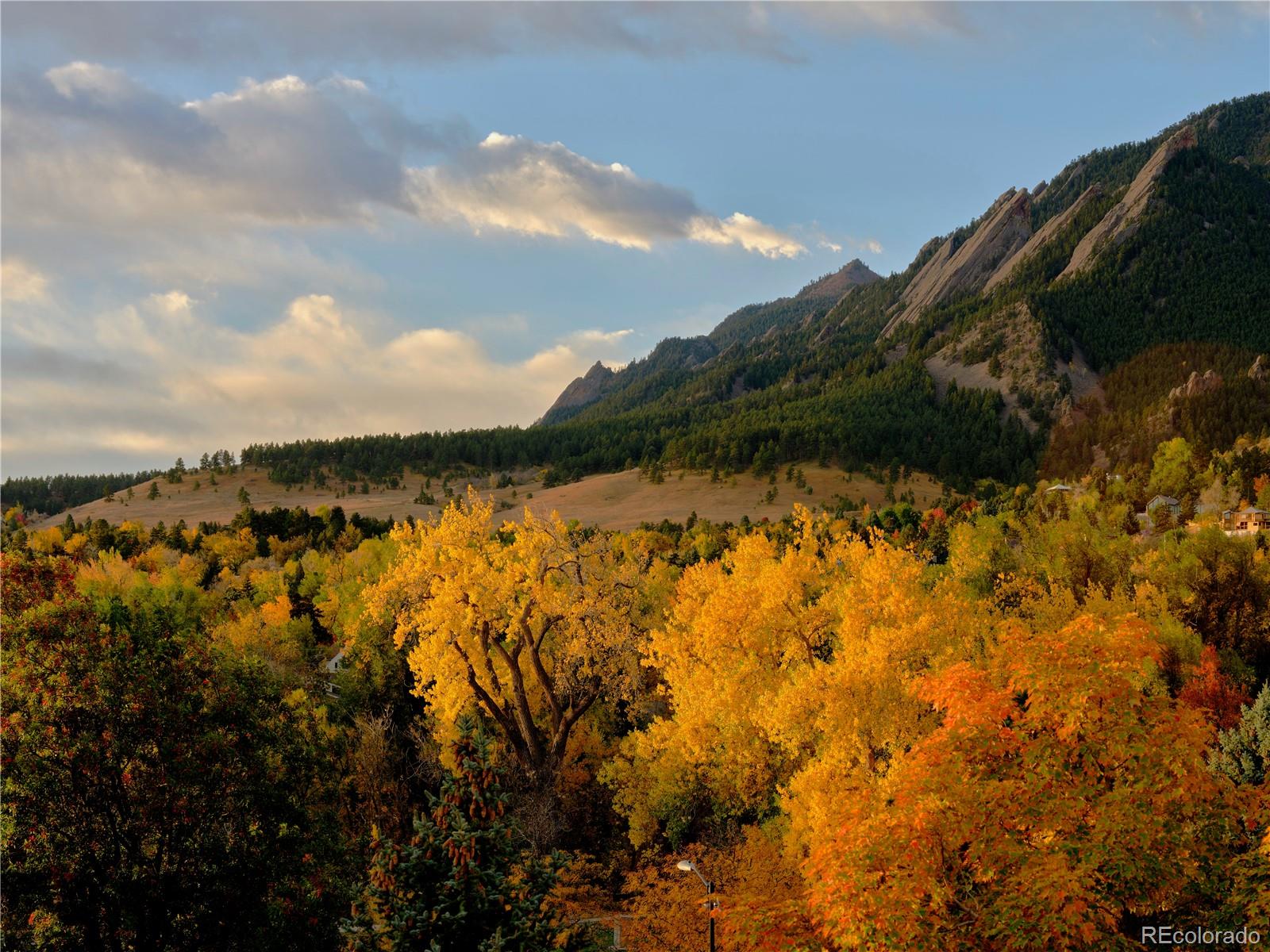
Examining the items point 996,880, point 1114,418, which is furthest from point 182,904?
point 1114,418

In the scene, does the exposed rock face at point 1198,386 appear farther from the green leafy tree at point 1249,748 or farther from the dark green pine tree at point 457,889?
the dark green pine tree at point 457,889

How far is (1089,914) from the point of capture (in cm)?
1541

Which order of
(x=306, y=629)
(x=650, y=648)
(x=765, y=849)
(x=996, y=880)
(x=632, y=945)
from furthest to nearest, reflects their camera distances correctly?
(x=306, y=629), (x=650, y=648), (x=765, y=849), (x=632, y=945), (x=996, y=880)

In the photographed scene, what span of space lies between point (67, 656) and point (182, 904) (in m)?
6.38

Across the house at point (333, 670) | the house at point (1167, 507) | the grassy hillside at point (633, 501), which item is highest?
the grassy hillside at point (633, 501)

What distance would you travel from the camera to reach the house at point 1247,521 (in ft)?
274

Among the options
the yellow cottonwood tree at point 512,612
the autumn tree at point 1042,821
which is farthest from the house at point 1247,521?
the autumn tree at point 1042,821

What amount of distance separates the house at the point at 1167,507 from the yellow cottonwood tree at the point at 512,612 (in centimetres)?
7339

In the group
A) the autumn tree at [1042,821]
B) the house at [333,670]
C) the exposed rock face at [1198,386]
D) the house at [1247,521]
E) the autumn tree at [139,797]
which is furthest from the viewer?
the exposed rock face at [1198,386]

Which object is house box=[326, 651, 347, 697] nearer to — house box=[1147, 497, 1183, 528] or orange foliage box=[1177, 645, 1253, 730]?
orange foliage box=[1177, 645, 1253, 730]

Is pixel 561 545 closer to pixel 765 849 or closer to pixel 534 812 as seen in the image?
pixel 534 812

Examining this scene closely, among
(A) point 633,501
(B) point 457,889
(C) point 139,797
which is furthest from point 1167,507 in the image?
(C) point 139,797

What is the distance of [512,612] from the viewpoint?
115 feet

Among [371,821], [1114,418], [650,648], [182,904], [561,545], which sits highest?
[1114,418]
